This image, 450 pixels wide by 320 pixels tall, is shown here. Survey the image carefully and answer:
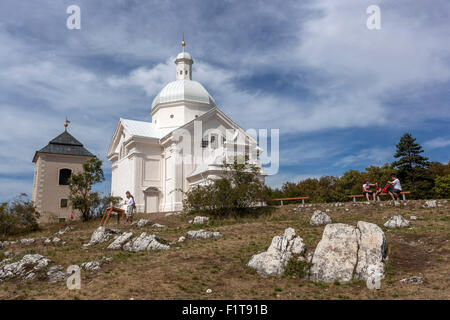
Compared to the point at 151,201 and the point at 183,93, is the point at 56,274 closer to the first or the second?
the point at 151,201

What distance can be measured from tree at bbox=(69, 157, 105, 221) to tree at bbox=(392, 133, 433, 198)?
112 ft

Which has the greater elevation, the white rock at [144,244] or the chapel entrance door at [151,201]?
the chapel entrance door at [151,201]

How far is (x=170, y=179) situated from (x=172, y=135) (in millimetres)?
3733

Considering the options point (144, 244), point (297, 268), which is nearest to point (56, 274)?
point (144, 244)

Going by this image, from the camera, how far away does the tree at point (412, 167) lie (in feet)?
142

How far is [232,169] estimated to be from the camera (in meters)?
24.6

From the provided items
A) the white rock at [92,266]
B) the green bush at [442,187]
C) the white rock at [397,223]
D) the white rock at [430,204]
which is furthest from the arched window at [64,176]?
the green bush at [442,187]

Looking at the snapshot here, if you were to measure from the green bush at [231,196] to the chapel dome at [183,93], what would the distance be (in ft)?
47.1

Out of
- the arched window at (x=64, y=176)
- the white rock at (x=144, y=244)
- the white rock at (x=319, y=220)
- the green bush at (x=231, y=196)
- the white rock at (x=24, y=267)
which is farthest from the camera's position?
the arched window at (x=64, y=176)

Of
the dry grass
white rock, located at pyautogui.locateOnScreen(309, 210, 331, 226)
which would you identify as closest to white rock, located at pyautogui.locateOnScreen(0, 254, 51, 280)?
the dry grass

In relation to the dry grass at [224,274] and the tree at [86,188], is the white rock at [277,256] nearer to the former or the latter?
the dry grass at [224,274]

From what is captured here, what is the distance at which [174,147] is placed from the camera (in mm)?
31188
